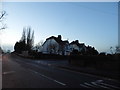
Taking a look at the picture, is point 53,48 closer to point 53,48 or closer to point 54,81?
point 53,48

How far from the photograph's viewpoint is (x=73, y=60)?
30.4m

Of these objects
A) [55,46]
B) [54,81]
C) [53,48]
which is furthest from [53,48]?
[54,81]

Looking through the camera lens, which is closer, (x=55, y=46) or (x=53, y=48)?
(x=53, y=48)

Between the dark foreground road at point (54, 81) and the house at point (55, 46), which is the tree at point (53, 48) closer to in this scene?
the house at point (55, 46)

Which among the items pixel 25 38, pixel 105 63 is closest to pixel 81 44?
pixel 25 38

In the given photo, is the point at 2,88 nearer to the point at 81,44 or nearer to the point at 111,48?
the point at 111,48

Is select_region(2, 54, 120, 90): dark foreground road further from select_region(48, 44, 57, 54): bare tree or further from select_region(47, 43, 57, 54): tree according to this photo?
select_region(48, 44, 57, 54): bare tree

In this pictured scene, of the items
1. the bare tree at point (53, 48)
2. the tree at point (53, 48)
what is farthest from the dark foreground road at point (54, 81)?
the bare tree at point (53, 48)

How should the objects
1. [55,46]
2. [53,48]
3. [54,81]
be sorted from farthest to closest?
[55,46], [53,48], [54,81]

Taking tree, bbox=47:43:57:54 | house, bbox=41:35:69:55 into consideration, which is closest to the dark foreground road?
house, bbox=41:35:69:55

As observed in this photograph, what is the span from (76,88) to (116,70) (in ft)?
36.6

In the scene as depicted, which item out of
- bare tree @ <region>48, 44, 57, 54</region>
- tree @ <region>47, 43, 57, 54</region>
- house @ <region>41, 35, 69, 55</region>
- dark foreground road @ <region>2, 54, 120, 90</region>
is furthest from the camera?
house @ <region>41, 35, 69, 55</region>

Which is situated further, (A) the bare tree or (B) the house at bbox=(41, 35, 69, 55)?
(B) the house at bbox=(41, 35, 69, 55)

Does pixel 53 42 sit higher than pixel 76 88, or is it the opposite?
pixel 53 42
